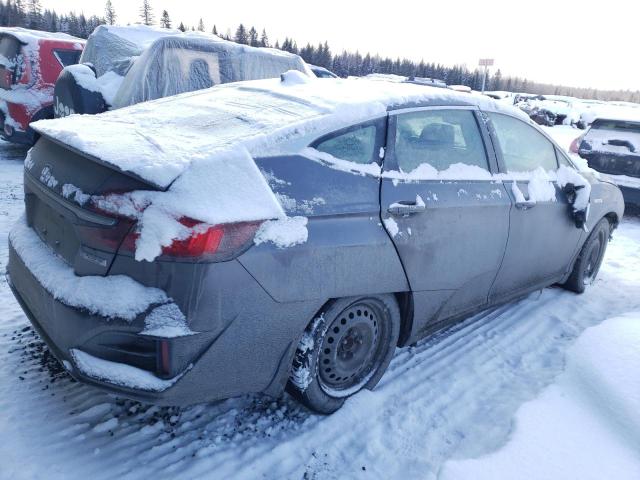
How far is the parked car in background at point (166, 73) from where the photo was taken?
18.4 ft

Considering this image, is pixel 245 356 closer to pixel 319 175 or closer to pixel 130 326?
pixel 130 326

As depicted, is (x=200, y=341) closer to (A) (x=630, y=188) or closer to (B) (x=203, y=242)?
(B) (x=203, y=242)

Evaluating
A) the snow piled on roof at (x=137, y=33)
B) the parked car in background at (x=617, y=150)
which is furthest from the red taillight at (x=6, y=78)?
the parked car in background at (x=617, y=150)

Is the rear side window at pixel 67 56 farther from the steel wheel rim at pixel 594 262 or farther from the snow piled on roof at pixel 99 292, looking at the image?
the steel wheel rim at pixel 594 262

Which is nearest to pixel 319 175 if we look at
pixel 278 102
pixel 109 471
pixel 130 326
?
pixel 278 102

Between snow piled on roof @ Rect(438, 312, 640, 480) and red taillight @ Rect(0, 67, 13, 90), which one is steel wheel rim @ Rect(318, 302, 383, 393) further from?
red taillight @ Rect(0, 67, 13, 90)

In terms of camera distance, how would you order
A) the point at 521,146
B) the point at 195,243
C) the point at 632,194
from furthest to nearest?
the point at 632,194, the point at 521,146, the point at 195,243

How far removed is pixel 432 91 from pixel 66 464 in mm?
2718

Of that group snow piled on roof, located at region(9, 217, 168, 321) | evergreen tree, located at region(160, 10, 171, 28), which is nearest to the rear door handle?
snow piled on roof, located at region(9, 217, 168, 321)

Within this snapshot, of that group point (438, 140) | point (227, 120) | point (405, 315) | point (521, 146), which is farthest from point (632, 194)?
point (227, 120)

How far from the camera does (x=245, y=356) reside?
6.64 feet

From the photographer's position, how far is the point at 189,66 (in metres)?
5.94

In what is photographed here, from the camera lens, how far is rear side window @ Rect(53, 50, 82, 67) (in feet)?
25.2

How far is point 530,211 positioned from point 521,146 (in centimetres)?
53
